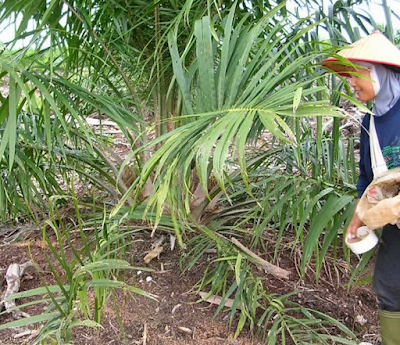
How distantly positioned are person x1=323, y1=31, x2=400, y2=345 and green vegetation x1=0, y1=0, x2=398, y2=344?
0.06m

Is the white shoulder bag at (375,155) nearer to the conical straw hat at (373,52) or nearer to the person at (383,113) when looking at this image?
the person at (383,113)

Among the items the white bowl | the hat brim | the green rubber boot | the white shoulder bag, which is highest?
the hat brim

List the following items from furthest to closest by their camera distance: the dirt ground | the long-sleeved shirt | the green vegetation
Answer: the dirt ground → the long-sleeved shirt → the green vegetation

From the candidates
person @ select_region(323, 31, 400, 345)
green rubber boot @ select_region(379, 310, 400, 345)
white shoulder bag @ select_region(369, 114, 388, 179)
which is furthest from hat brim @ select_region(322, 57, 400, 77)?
Answer: green rubber boot @ select_region(379, 310, 400, 345)

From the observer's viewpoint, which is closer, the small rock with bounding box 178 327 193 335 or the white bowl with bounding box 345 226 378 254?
the white bowl with bounding box 345 226 378 254

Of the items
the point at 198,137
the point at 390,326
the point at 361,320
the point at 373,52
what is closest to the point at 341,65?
the point at 373,52

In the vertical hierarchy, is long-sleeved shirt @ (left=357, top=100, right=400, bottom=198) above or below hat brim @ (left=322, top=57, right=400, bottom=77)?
below

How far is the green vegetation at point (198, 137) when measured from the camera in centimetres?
89

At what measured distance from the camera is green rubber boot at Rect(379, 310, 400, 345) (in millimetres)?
1126

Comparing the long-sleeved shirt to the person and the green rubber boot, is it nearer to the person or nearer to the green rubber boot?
the person

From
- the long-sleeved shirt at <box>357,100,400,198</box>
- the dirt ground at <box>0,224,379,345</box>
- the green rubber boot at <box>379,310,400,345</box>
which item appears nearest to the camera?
the long-sleeved shirt at <box>357,100,400,198</box>

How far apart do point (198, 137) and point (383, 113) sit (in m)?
0.39

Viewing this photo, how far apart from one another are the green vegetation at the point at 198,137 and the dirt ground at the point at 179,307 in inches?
2.1

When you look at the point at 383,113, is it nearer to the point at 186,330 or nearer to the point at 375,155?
the point at 375,155
